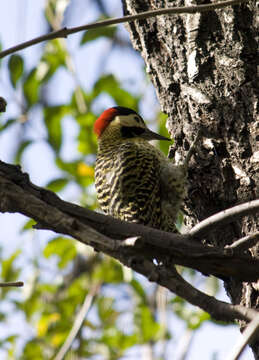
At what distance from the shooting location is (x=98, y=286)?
12.7 feet

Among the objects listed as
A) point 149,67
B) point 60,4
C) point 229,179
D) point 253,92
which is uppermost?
point 60,4

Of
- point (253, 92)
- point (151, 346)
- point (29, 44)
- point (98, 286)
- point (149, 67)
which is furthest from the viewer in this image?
point (151, 346)

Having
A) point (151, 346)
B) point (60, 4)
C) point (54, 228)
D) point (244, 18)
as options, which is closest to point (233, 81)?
point (244, 18)

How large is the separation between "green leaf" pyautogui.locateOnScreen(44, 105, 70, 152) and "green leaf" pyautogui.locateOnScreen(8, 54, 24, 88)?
29cm

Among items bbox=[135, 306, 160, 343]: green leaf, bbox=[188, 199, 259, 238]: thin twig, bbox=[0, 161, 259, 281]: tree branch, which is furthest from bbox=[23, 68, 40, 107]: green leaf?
bbox=[188, 199, 259, 238]: thin twig

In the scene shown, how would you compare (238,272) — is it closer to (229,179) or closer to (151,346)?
(229,179)

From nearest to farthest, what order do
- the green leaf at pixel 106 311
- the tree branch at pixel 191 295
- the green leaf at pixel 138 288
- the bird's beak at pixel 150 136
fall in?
the tree branch at pixel 191 295
the bird's beak at pixel 150 136
the green leaf at pixel 138 288
the green leaf at pixel 106 311

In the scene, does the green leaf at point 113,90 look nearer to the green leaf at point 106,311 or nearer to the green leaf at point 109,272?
the green leaf at point 109,272

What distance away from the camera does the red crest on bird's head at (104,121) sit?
393cm

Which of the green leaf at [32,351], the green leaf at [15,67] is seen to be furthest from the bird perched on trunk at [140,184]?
the green leaf at [32,351]

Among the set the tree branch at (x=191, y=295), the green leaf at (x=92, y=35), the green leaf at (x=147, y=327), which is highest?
the green leaf at (x=92, y=35)

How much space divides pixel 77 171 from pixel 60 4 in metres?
1.28

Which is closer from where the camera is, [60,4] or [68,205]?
[68,205]

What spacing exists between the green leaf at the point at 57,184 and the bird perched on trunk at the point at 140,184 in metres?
0.36
